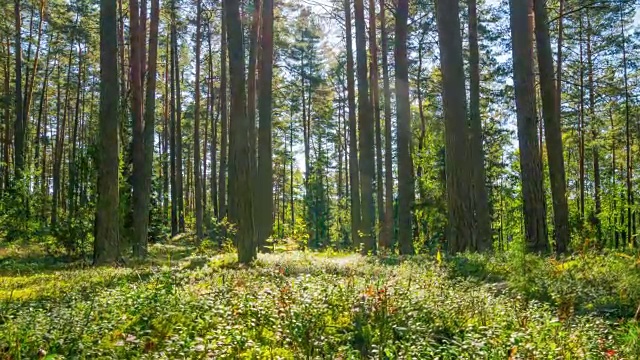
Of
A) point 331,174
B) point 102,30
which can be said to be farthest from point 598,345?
point 331,174

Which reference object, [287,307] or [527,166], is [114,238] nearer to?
[287,307]

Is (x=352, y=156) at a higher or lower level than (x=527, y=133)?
higher

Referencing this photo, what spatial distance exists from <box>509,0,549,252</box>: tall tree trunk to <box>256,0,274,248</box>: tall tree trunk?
770 centimetres

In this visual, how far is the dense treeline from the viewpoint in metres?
10.9

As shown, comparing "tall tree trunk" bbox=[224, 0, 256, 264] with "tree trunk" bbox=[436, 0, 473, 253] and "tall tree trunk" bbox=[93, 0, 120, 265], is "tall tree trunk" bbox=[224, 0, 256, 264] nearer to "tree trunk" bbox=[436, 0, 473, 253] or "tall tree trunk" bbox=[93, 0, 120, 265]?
"tall tree trunk" bbox=[93, 0, 120, 265]

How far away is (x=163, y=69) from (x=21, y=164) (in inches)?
459

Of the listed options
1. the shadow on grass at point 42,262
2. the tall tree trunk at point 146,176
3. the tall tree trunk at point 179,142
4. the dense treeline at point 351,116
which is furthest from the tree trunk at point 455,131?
the tall tree trunk at point 179,142

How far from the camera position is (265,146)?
16.0 m

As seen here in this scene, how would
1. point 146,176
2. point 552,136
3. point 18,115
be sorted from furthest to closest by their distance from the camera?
point 18,115, point 146,176, point 552,136

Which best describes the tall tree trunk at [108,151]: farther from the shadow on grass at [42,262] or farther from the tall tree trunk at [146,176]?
the tall tree trunk at [146,176]

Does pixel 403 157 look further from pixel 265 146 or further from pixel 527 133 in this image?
pixel 527 133

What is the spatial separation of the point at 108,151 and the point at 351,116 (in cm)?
1171

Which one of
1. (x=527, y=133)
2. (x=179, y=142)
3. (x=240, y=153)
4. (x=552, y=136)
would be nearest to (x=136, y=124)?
(x=240, y=153)

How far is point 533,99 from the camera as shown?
1090cm
